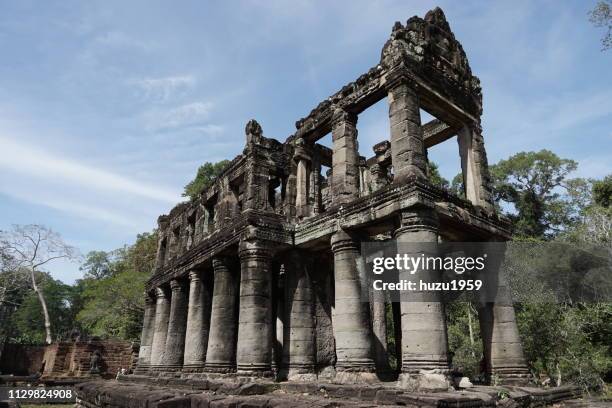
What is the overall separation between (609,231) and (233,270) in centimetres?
1971

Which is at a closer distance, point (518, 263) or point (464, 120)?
point (464, 120)

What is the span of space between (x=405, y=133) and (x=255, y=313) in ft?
Answer: 18.6

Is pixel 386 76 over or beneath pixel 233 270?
over

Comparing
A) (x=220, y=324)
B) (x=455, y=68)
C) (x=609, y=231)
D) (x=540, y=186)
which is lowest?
(x=220, y=324)

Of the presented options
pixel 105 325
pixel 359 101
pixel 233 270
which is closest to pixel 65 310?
pixel 105 325

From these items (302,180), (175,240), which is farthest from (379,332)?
(175,240)

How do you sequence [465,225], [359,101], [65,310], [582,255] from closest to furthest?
[465,225]
[359,101]
[582,255]
[65,310]

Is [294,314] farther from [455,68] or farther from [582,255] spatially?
[582,255]

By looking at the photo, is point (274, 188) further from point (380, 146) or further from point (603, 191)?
point (603, 191)

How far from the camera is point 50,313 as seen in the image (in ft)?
216

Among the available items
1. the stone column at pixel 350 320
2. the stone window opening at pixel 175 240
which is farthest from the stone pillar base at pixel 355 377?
the stone window opening at pixel 175 240

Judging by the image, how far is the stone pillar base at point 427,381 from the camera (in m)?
7.08

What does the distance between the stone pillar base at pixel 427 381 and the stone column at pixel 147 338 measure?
13450 mm

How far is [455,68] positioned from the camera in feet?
36.3
